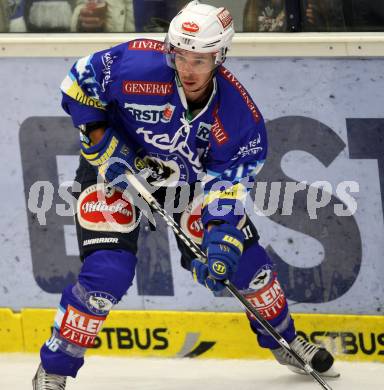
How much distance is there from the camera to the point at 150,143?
498cm

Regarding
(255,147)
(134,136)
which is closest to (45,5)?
(134,136)

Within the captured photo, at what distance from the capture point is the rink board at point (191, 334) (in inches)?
221

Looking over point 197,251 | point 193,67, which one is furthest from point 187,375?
point 193,67

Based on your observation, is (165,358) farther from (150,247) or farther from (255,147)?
(255,147)

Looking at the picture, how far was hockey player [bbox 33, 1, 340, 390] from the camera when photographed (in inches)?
187

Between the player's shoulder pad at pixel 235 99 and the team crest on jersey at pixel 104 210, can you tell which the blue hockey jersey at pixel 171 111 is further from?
the team crest on jersey at pixel 104 210

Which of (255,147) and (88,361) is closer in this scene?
(255,147)

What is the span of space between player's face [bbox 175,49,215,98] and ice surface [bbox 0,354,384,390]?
1388 millimetres

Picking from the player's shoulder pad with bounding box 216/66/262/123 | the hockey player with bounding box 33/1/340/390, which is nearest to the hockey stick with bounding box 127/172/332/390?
the hockey player with bounding box 33/1/340/390

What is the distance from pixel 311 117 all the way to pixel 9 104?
1.37 m

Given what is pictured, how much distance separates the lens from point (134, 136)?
16.5 feet

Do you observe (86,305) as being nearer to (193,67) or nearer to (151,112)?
(151,112)

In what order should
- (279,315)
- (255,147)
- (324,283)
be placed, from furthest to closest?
1. (324,283)
2. (279,315)
3. (255,147)

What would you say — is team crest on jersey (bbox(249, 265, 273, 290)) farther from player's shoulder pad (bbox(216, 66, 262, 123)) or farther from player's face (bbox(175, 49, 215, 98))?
player's face (bbox(175, 49, 215, 98))
